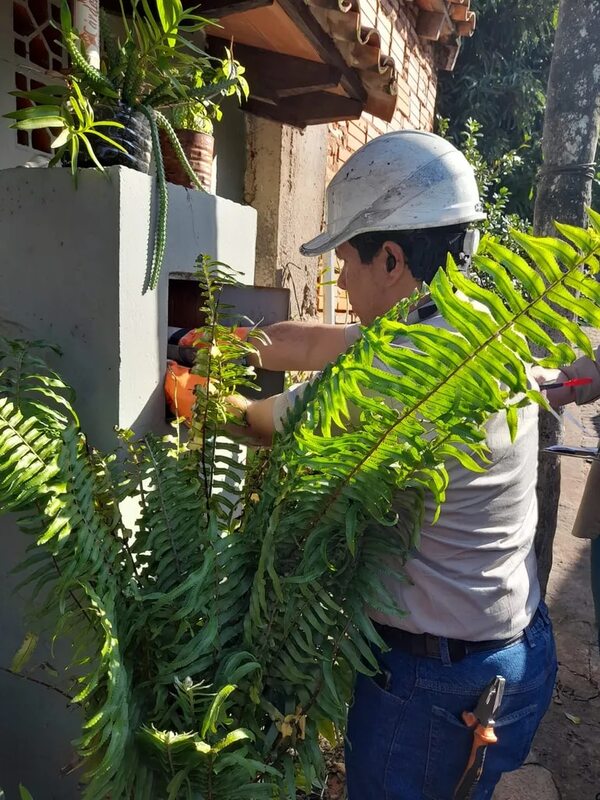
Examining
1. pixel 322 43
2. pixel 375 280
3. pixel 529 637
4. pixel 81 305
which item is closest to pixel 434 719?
pixel 529 637

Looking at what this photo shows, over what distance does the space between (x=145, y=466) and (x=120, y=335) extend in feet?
1.28

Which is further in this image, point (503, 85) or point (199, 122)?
point (503, 85)

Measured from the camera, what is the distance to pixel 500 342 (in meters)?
0.89

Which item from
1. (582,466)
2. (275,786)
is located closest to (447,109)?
(582,466)

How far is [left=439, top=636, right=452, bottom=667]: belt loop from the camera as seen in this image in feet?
4.76

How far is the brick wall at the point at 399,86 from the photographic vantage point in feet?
14.0

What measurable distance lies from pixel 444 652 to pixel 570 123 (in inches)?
116

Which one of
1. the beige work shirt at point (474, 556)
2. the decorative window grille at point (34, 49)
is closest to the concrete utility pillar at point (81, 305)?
the beige work shirt at point (474, 556)

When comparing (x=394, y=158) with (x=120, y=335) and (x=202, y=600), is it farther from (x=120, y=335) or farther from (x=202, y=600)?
(x=202, y=600)

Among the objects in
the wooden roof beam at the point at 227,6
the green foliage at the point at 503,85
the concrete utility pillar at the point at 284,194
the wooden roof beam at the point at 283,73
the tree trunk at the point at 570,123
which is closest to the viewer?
the wooden roof beam at the point at 227,6

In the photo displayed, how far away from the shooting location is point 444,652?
145cm

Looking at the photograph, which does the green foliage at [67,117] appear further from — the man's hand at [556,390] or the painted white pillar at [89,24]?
the man's hand at [556,390]

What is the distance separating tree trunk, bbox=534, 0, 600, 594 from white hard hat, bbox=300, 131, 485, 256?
217cm

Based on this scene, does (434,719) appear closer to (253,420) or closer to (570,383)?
(253,420)
